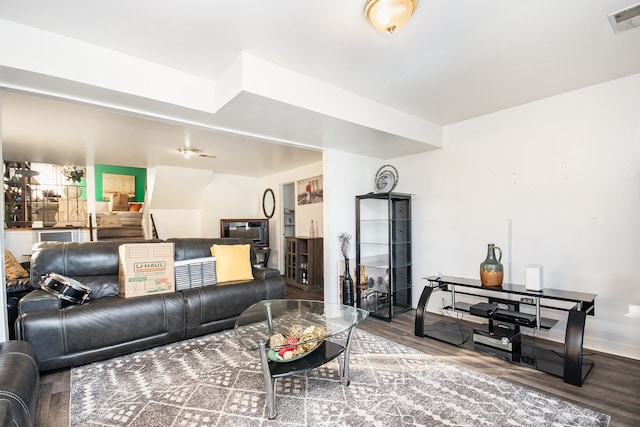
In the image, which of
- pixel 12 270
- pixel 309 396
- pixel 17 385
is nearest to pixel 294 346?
pixel 309 396

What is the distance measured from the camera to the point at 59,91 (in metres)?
2.08

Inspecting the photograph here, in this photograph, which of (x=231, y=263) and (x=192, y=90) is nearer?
(x=192, y=90)

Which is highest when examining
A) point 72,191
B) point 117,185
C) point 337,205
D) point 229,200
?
point 117,185

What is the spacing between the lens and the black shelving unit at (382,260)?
12.3 feet

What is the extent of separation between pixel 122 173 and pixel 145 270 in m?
5.81

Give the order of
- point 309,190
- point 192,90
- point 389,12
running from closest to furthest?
point 389,12, point 192,90, point 309,190

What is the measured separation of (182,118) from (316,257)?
339 cm

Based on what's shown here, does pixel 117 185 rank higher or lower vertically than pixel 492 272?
higher

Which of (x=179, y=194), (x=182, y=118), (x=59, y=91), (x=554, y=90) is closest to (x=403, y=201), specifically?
(x=554, y=90)

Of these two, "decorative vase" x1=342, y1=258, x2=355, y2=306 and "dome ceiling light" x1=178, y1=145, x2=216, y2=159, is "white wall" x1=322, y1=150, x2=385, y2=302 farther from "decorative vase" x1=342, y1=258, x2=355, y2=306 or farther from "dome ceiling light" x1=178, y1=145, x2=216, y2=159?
"dome ceiling light" x1=178, y1=145, x2=216, y2=159

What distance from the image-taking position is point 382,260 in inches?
156

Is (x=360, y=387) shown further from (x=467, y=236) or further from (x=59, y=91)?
(x=59, y=91)

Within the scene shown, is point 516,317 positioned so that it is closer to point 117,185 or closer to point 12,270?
point 12,270

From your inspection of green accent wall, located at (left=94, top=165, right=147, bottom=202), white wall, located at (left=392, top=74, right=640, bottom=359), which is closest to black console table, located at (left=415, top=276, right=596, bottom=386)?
white wall, located at (left=392, top=74, right=640, bottom=359)
